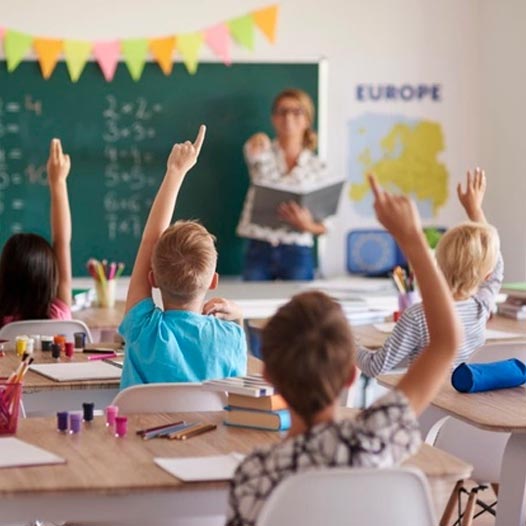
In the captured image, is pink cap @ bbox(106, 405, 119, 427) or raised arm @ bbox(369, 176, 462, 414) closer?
raised arm @ bbox(369, 176, 462, 414)

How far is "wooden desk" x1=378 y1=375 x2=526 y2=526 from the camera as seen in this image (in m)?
2.80

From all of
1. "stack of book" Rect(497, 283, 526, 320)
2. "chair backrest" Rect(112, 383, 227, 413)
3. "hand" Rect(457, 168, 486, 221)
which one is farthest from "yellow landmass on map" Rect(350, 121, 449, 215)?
"chair backrest" Rect(112, 383, 227, 413)

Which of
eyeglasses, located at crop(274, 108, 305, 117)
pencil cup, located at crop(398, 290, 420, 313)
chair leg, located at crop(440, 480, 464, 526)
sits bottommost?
chair leg, located at crop(440, 480, 464, 526)

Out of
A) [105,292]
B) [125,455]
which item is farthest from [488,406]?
[105,292]

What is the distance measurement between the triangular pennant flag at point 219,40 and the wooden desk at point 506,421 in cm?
484

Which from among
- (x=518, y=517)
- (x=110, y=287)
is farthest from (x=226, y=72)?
(x=518, y=517)

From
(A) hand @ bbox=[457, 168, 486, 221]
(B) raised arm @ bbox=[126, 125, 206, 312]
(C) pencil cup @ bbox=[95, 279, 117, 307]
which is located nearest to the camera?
(B) raised arm @ bbox=[126, 125, 206, 312]

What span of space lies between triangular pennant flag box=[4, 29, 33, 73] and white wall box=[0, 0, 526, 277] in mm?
198

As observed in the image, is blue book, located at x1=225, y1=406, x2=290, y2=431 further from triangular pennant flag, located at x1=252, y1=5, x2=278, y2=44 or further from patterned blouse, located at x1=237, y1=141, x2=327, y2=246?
triangular pennant flag, located at x1=252, y1=5, x2=278, y2=44

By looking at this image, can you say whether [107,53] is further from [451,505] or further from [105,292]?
[451,505]

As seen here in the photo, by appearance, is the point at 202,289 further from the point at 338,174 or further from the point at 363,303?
the point at 338,174

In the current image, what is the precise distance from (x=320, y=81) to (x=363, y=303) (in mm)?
2669

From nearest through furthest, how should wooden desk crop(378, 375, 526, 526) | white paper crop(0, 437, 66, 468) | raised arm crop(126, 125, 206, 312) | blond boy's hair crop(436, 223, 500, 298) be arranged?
white paper crop(0, 437, 66, 468), wooden desk crop(378, 375, 526, 526), raised arm crop(126, 125, 206, 312), blond boy's hair crop(436, 223, 500, 298)

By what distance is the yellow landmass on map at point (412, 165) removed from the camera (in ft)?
25.8
